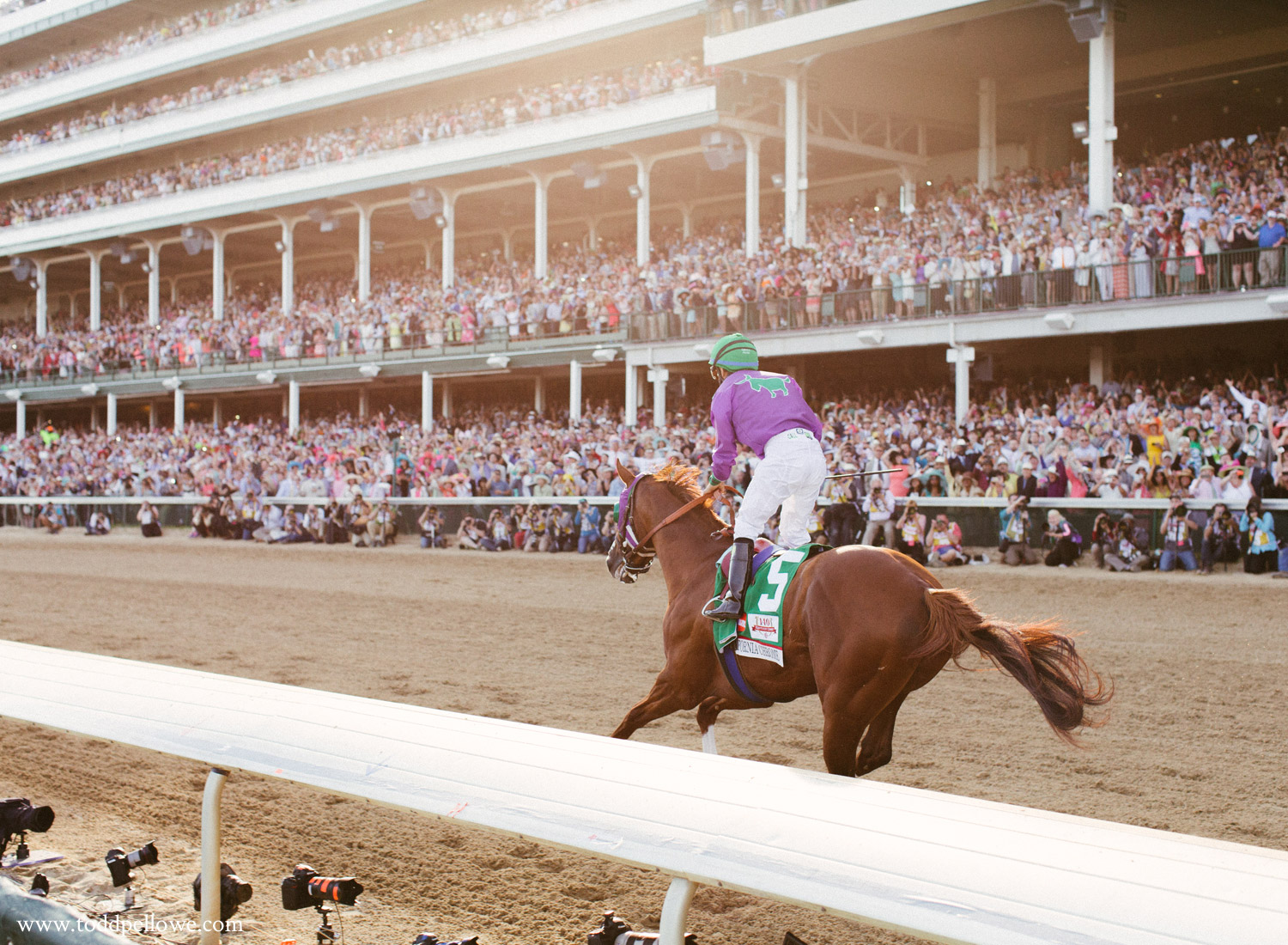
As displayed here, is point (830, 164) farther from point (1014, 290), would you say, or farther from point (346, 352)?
point (346, 352)

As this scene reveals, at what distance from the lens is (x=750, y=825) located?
2.53m

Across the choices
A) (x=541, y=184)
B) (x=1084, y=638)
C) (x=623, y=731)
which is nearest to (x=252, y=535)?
(x=541, y=184)

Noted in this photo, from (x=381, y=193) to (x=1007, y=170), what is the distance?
15645 millimetres

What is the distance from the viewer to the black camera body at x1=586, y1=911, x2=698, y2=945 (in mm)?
2711

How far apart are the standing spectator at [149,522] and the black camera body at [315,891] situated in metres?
19.9

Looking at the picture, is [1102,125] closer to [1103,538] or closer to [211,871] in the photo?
[1103,538]

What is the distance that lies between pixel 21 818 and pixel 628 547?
2.78 meters

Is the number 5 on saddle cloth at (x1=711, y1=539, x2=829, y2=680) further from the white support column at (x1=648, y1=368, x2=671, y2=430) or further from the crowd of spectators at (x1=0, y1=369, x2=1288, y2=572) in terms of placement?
the white support column at (x1=648, y1=368, x2=671, y2=430)

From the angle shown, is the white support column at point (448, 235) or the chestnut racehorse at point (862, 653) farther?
the white support column at point (448, 235)

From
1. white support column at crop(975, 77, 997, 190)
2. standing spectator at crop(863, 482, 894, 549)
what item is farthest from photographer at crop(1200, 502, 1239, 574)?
white support column at crop(975, 77, 997, 190)

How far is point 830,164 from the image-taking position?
83.9ft

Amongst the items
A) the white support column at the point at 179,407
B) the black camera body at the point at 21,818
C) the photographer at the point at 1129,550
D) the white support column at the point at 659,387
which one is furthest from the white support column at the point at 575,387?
the black camera body at the point at 21,818

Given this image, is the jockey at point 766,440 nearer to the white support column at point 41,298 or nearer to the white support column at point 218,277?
the white support column at point 218,277

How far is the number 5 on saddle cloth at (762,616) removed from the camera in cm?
433
